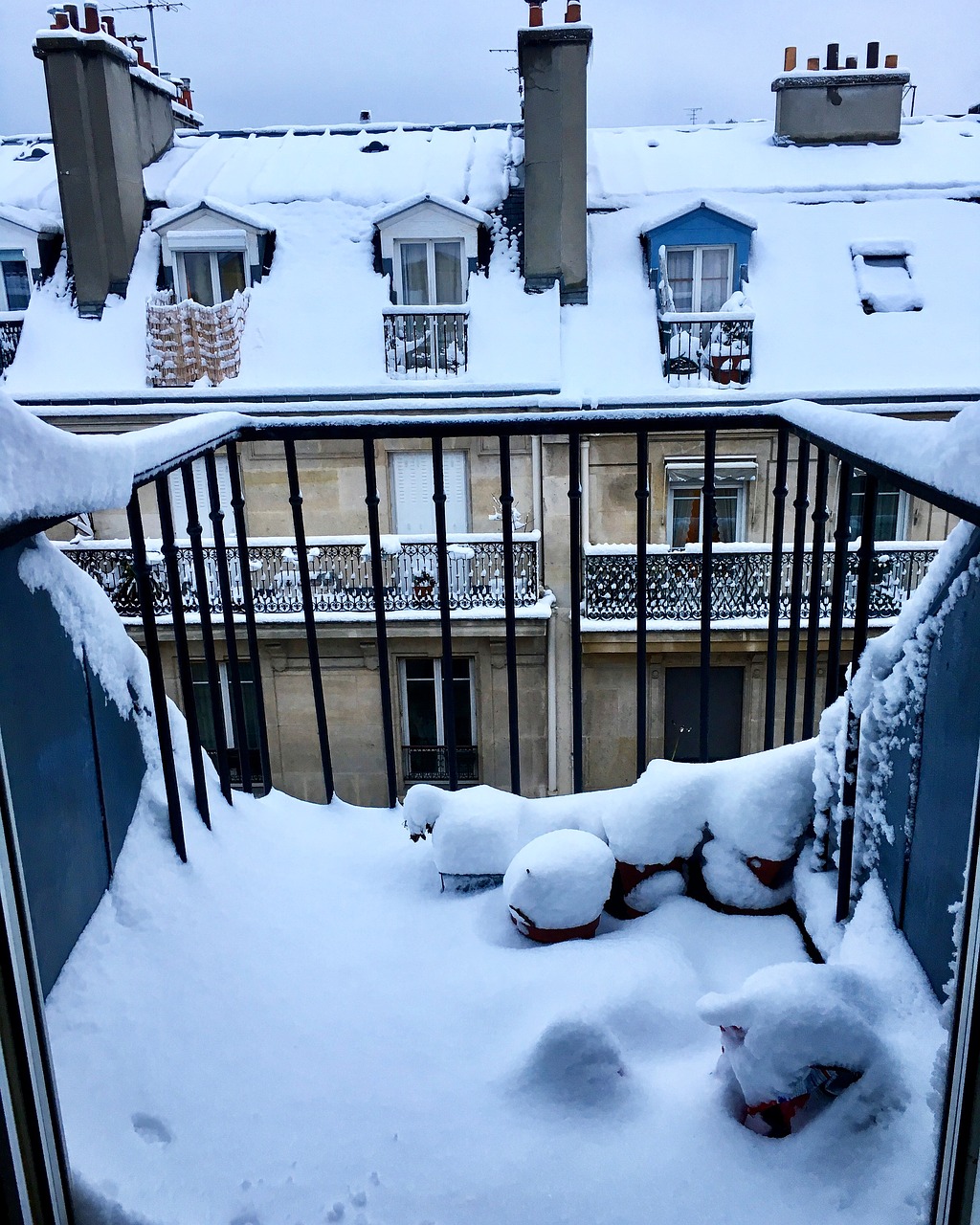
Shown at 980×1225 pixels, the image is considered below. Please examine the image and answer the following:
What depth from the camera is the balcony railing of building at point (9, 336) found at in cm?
919

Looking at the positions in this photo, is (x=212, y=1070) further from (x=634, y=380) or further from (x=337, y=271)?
(x=337, y=271)

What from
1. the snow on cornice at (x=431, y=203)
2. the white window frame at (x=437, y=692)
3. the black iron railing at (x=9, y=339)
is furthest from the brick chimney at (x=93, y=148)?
the white window frame at (x=437, y=692)

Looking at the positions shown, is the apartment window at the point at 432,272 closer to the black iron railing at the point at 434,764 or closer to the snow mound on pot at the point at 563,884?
the black iron railing at the point at 434,764

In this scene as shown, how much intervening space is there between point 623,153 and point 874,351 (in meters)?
4.11

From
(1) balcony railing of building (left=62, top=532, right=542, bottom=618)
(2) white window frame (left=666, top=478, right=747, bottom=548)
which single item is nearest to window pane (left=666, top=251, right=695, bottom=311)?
(2) white window frame (left=666, top=478, right=747, bottom=548)

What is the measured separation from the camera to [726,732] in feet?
32.5

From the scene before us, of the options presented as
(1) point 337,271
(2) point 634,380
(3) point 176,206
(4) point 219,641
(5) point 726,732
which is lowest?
(5) point 726,732

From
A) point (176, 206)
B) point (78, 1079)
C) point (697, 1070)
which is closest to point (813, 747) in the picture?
point (697, 1070)

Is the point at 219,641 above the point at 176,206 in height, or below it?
below

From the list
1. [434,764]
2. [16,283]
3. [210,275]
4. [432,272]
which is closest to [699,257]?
[432,272]

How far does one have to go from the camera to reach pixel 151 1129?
45.3 inches

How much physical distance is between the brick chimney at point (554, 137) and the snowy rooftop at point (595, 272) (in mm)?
548

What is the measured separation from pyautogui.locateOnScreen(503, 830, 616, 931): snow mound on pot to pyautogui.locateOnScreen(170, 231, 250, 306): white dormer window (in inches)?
352

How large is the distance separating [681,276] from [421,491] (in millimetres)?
3473
